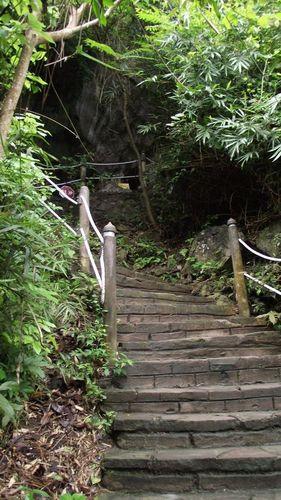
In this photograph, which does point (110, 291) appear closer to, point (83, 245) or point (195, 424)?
Answer: point (83, 245)

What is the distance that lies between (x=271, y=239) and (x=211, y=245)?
44.9 inches

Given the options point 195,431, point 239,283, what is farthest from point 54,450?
point 239,283

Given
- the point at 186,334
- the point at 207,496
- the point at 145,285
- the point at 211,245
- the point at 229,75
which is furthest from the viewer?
the point at 211,245

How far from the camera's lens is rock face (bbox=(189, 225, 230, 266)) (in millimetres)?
5883

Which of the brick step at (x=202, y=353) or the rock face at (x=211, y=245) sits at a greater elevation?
the rock face at (x=211, y=245)

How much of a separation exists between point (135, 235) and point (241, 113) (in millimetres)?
3576

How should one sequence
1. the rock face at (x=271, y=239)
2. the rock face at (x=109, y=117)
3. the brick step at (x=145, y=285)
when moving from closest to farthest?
the rock face at (x=271, y=239) < the brick step at (x=145, y=285) < the rock face at (x=109, y=117)

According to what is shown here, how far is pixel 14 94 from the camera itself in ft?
7.31

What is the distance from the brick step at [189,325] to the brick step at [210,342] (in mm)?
129

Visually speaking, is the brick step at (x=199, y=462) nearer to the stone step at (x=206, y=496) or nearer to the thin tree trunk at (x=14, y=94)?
the stone step at (x=206, y=496)

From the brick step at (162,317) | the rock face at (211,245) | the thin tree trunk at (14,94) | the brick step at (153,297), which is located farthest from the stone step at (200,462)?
the rock face at (211,245)

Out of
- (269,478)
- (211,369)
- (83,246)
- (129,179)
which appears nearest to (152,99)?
(129,179)

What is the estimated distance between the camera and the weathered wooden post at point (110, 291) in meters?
3.46

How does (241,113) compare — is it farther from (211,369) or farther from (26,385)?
Answer: (26,385)
